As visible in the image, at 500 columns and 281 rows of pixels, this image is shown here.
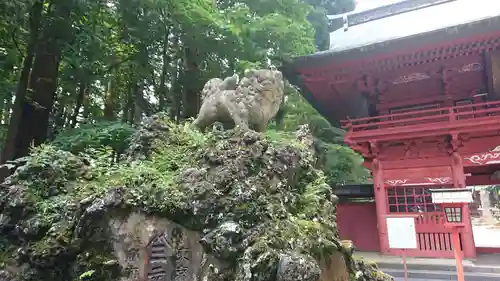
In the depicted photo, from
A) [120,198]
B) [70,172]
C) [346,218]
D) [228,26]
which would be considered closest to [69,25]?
[228,26]

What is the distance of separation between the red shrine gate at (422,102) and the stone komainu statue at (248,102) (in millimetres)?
3409

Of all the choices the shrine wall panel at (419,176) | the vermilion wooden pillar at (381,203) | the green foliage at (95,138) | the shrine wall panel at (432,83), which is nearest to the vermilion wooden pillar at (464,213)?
the shrine wall panel at (419,176)

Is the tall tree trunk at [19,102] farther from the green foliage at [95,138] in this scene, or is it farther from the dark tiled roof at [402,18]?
the dark tiled roof at [402,18]

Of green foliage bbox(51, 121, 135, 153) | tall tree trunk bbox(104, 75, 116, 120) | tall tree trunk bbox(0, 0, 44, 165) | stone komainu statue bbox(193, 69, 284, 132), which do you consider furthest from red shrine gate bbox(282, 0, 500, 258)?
tall tree trunk bbox(104, 75, 116, 120)

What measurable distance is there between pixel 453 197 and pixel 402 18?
33.0 feet

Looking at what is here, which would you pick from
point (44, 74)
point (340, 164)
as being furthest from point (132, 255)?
point (340, 164)

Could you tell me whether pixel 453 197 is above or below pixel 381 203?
below

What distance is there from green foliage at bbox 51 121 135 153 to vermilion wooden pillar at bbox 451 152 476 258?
7.58m

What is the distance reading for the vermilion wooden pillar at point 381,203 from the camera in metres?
8.35

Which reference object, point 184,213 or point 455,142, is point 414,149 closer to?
point 455,142

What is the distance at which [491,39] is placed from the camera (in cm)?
704

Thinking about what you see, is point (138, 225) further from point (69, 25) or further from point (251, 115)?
point (69, 25)

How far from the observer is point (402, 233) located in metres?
4.59

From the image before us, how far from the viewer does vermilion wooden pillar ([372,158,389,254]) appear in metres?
8.35
